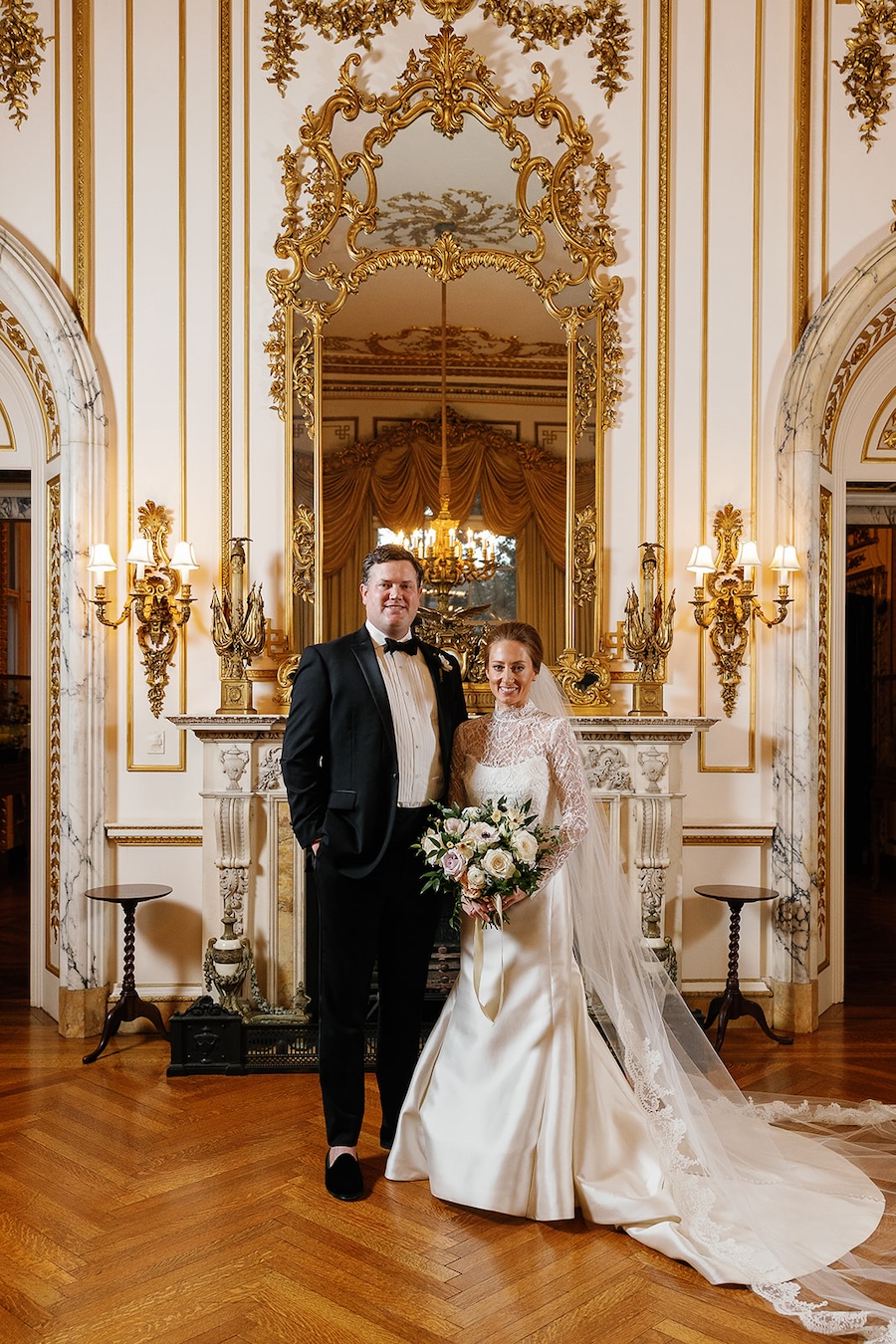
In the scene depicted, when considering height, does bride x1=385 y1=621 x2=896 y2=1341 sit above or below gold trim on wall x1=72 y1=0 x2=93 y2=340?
below

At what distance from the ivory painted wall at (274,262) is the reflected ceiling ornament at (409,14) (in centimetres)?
6

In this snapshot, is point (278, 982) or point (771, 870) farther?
point (771, 870)

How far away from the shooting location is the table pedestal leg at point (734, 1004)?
4.44 metres

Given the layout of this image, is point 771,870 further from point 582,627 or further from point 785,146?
point 785,146

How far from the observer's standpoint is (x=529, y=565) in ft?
15.8

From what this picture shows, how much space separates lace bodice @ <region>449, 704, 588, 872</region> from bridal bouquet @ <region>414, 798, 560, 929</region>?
12 centimetres

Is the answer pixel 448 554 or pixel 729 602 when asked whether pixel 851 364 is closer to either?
pixel 729 602

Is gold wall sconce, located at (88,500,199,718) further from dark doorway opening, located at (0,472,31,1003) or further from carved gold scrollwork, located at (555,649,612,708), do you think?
dark doorway opening, located at (0,472,31,1003)

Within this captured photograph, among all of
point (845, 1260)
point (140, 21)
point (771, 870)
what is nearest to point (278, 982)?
point (771, 870)

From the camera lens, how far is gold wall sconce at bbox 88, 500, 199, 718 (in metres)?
4.69

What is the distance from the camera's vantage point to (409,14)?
4.80m

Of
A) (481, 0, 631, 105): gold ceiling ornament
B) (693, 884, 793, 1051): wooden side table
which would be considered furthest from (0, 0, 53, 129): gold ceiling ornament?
(693, 884, 793, 1051): wooden side table

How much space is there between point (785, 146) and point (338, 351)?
93.6 inches

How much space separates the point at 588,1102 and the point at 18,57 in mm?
5125
